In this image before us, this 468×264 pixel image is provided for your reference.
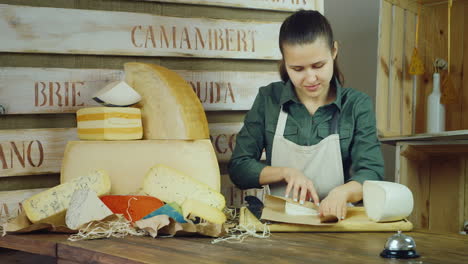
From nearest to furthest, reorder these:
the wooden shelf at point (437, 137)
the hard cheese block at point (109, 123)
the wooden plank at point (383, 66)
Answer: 1. the hard cheese block at point (109, 123)
2. the wooden shelf at point (437, 137)
3. the wooden plank at point (383, 66)

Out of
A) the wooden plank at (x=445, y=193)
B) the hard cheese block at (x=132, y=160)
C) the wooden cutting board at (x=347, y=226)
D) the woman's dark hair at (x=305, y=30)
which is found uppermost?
the woman's dark hair at (x=305, y=30)

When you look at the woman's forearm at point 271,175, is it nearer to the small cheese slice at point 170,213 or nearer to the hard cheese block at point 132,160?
the hard cheese block at point 132,160

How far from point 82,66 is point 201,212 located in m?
1.03

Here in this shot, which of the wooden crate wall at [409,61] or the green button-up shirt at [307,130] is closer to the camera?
the green button-up shirt at [307,130]

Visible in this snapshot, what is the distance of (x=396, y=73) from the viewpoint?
10.9ft

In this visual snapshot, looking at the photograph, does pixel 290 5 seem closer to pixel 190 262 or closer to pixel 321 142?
pixel 321 142

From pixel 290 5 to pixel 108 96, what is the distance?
1.20 metres

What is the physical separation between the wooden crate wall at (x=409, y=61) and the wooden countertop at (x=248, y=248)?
1.67 m

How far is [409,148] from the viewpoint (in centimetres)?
306

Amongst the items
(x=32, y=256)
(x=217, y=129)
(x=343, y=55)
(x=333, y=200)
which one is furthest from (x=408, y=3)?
(x=32, y=256)

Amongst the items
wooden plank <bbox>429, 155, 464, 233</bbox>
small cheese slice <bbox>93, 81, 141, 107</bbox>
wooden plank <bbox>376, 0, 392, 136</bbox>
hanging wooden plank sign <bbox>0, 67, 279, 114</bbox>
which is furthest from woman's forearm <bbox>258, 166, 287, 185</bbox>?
wooden plank <bbox>429, 155, 464, 233</bbox>

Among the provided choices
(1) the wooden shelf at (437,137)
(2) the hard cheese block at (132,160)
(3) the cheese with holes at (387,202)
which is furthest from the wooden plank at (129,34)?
(3) the cheese with holes at (387,202)

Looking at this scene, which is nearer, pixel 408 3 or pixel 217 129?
pixel 217 129

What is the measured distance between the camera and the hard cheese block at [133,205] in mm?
1754
